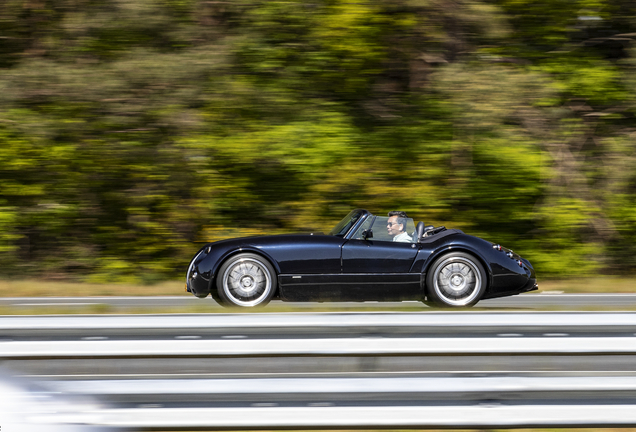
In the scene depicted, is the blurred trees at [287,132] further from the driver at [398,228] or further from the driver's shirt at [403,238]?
the driver's shirt at [403,238]

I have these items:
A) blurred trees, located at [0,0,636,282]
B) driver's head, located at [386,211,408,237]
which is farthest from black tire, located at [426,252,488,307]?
blurred trees, located at [0,0,636,282]

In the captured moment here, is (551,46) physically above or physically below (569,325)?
above

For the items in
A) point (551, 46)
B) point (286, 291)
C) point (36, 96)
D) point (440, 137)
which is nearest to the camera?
point (286, 291)

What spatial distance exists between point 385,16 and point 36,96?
20.3 ft

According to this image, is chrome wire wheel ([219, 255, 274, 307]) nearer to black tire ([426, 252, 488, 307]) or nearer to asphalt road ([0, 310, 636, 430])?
black tire ([426, 252, 488, 307])

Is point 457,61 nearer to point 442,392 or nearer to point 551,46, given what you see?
point 551,46

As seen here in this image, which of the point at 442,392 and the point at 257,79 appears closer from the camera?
the point at 442,392

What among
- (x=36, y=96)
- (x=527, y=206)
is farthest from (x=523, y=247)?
(x=36, y=96)

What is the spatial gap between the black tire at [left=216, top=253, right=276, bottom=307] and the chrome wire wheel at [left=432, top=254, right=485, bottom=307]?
1496 millimetres

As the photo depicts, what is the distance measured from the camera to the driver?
21.6 feet

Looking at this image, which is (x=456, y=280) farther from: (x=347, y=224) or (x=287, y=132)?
(x=287, y=132)

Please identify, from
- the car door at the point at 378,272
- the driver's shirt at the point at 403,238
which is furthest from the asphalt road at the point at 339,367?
the driver's shirt at the point at 403,238

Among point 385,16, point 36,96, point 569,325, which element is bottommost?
point 569,325

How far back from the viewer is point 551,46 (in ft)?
44.4
